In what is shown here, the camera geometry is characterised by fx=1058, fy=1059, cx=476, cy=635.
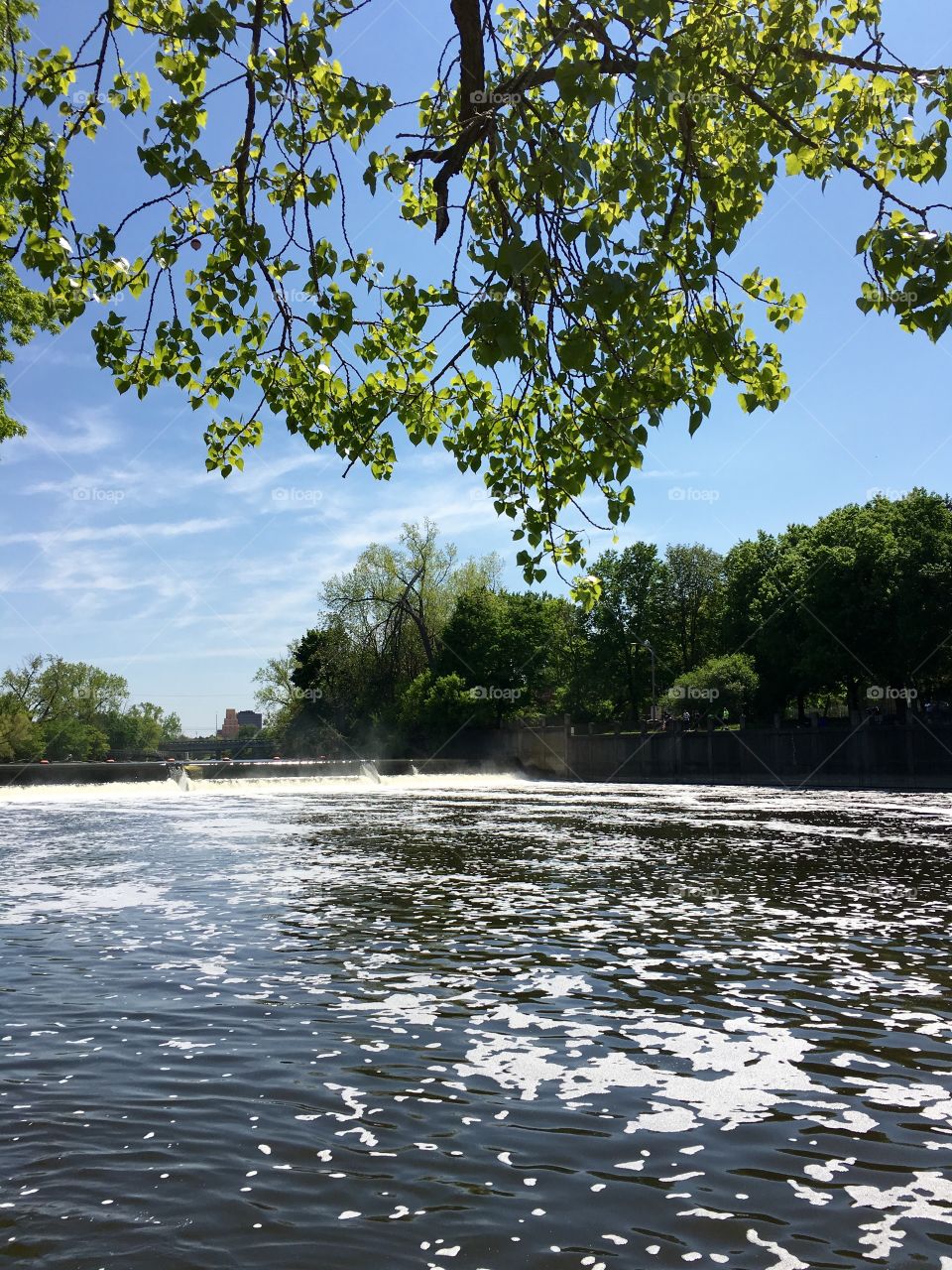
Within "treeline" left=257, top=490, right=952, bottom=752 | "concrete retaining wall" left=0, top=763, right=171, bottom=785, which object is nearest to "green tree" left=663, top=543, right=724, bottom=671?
"treeline" left=257, top=490, right=952, bottom=752

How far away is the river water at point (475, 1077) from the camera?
4.34m

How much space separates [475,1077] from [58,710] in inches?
4580

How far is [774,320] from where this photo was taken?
28.9ft

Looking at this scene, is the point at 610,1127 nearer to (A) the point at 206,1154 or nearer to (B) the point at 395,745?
(A) the point at 206,1154

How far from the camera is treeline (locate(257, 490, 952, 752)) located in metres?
61.1

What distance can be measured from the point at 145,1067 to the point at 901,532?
59.4m

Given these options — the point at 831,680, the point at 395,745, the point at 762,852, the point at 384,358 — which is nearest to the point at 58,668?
the point at 395,745

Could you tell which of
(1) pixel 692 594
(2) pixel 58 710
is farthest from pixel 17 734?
(1) pixel 692 594

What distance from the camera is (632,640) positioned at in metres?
83.3

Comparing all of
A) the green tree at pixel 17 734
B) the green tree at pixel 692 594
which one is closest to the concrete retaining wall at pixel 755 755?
the green tree at pixel 692 594

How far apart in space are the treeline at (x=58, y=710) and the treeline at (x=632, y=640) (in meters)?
24.5

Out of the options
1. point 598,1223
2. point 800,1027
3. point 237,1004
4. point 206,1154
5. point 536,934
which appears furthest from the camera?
point 536,934

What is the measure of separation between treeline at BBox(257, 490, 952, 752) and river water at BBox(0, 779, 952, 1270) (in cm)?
4791

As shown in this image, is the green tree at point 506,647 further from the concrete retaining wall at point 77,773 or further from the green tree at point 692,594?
the concrete retaining wall at point 77,773
